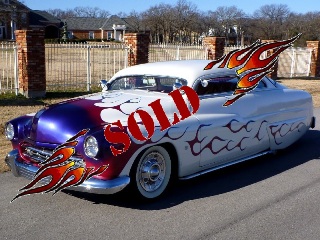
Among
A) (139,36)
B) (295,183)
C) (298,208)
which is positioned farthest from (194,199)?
(139,36)

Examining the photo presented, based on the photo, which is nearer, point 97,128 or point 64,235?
point 64,235

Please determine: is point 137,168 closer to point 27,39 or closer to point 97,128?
point 97,128

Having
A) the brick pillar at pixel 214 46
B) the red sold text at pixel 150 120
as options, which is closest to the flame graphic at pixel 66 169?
the red sold text at pixel 150 120

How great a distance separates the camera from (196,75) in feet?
19.6

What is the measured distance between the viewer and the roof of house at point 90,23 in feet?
282

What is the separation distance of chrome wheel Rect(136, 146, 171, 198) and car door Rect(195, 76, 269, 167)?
0.51 meters

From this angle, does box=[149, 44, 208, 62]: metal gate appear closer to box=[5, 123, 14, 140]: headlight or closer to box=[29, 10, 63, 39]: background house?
box=[5, 123, 14, 140]: headlight

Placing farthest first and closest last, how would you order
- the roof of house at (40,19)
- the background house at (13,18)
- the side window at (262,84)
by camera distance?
1. the roof of house at (40,19)
2. the background house at (13,18)
3. the side window at (262,84)

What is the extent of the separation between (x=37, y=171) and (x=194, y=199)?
69.3 inches

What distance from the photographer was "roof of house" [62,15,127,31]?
282 ft

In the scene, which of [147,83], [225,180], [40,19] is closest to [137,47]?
[147,83]

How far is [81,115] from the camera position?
16.3 feet

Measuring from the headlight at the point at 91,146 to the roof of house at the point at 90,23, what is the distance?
272 feet

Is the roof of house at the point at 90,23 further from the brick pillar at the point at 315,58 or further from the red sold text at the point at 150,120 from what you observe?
the red sold text at the point at 150,120
